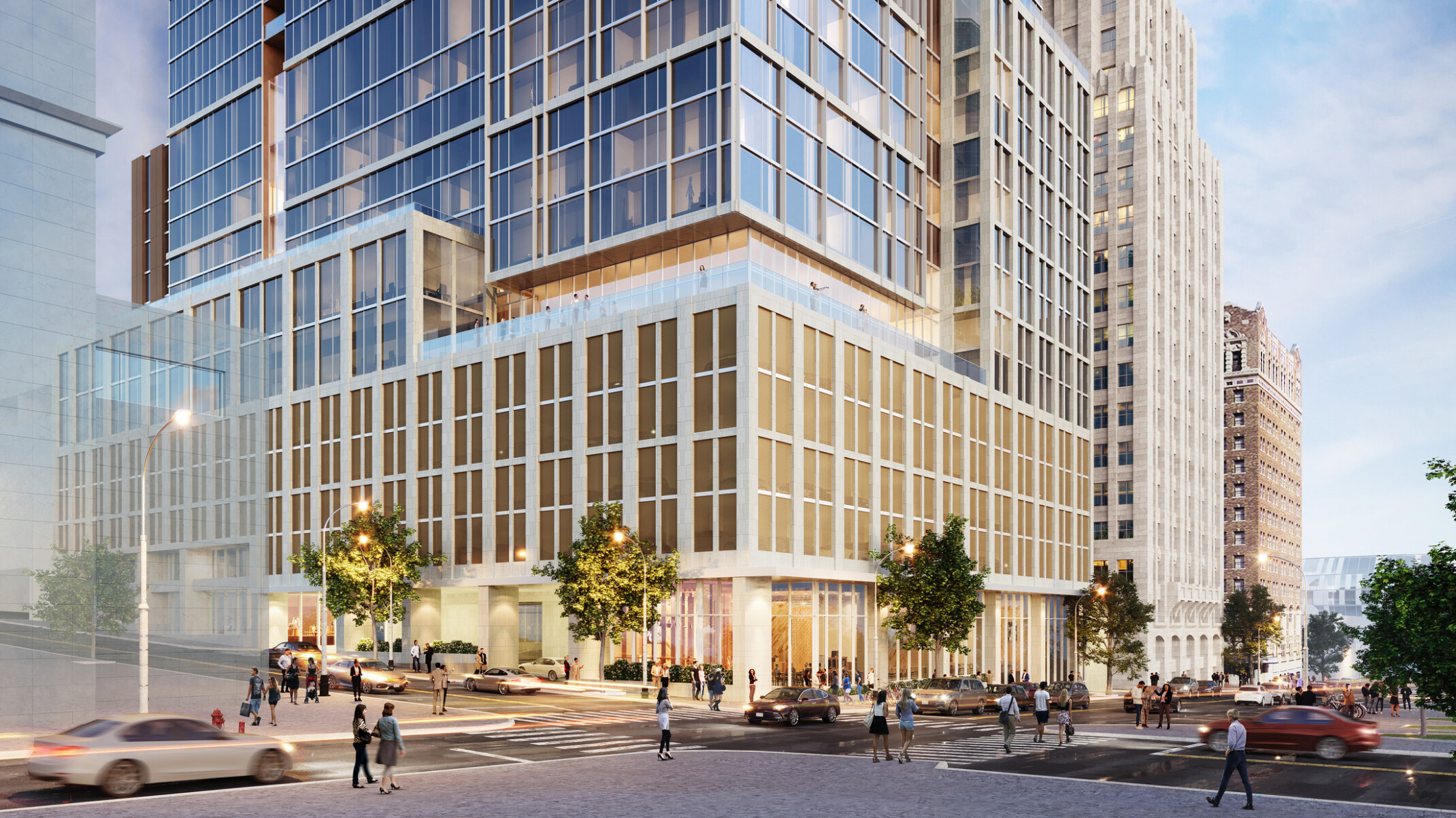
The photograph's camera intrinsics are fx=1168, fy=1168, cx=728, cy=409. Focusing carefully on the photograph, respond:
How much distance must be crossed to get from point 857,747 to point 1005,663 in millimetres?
46025

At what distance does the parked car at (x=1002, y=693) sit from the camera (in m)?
53.0

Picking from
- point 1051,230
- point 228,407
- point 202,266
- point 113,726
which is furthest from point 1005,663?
point 202,266

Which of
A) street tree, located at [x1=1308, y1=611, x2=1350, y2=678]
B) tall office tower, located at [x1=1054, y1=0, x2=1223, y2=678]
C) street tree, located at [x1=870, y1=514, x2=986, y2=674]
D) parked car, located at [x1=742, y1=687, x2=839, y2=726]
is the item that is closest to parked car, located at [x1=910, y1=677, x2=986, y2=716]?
parked car, located at [x1=742, y1=687, x2=839, y2=726]

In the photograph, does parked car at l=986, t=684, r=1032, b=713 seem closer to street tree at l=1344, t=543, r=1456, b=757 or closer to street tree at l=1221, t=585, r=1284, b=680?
street tree at l=1344, t=543, r=1456, b=757

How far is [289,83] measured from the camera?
296 feet

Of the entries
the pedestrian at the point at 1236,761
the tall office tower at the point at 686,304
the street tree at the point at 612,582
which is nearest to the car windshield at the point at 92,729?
the pedestrian at the point at 1236,761

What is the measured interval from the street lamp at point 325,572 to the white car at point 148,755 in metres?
30.1

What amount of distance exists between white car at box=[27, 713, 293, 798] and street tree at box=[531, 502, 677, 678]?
1230 inches

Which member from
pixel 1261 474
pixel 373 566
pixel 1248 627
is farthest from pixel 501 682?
pixel 1261 474

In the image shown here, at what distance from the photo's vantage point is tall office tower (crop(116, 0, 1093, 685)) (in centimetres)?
6066

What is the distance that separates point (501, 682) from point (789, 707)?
17723mm

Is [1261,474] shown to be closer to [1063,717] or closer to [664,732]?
[1063,717]

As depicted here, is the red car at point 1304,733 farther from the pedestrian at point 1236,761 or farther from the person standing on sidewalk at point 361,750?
the person standing on sidewalk at point 361,750

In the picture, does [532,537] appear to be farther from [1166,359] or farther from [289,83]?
[1166,359]
